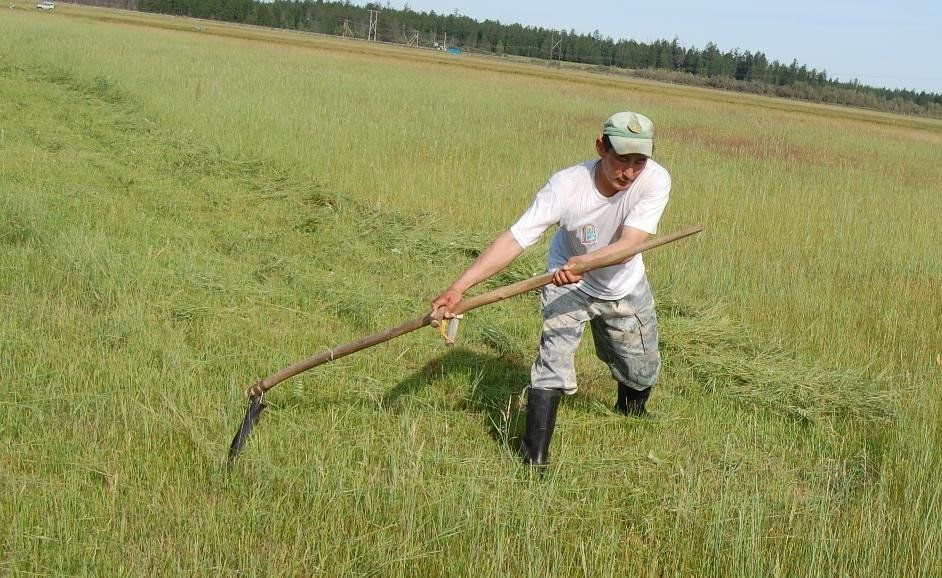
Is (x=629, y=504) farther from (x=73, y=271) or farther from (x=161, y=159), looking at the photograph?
(x=161, y=159)

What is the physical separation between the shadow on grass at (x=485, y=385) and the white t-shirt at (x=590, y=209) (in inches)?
30.0

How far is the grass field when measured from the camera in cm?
273

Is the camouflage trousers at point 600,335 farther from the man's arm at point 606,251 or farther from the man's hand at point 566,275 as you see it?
the man's hand at point 566,275

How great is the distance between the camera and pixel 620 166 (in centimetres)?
315

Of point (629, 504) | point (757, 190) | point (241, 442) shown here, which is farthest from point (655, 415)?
point (757, 190)

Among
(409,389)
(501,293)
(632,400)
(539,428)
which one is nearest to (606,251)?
(501,293)

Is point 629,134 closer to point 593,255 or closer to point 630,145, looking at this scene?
point 630,145

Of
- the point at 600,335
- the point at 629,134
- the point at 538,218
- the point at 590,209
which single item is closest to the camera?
the point at 629,134

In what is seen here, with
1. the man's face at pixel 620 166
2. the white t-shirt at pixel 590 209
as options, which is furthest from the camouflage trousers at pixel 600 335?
the man's face at pixel 620 166

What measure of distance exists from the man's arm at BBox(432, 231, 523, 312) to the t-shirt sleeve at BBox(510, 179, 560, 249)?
0.03m

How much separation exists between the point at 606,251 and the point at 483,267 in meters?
0.44

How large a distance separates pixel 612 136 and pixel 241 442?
68.0 inches

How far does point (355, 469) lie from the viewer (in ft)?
10.3

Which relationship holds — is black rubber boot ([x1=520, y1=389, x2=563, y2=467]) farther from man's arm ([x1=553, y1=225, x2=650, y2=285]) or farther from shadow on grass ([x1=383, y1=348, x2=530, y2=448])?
man's arm ([x1=553, y1=225, x2=650, y2=285])
